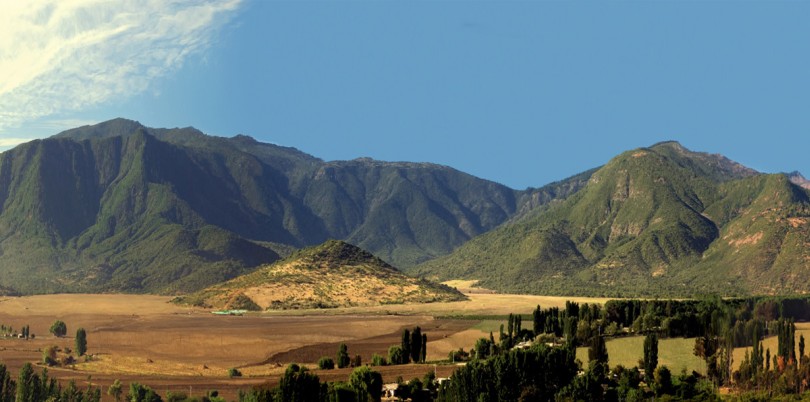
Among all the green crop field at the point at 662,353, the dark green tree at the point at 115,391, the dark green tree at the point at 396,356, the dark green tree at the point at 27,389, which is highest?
the green crop field at the point at 662,353

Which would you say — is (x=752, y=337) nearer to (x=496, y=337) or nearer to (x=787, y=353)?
(x=787, y=353)

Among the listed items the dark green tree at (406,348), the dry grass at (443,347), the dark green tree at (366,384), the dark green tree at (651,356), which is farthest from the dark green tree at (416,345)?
the dark green tree at (651,356)

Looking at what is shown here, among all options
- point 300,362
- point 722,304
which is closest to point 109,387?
point 300,362

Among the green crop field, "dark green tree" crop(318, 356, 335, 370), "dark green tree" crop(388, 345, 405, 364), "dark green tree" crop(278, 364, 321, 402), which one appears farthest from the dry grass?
"dark green tree" crop(278, 364, 321, 402)

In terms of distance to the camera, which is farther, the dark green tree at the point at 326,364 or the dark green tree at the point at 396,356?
the dark green tree at the point at 396,356

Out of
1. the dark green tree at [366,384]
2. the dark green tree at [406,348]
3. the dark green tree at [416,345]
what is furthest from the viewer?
the dark green tree at [406,348]

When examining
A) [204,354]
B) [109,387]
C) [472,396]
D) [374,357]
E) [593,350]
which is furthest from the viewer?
[204,354]

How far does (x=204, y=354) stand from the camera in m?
185

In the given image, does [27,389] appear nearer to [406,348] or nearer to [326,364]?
[326,364]

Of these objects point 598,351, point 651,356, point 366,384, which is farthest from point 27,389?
point 651,356

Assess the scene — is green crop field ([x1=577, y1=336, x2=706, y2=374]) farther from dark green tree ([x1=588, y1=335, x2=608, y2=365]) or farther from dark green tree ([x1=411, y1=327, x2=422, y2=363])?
dark green tree ([x1=411, y1=327, x2=422, y2=363])

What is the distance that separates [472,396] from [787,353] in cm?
6540

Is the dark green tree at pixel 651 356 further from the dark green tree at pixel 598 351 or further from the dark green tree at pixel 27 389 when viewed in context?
the dark green tree at pixel 27 389

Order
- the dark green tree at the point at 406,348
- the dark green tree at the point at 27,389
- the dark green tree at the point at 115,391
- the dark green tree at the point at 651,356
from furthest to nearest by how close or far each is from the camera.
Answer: the dark green tree at the point at 406,348 < the dark green tree at the point at 651,356 < the dark green tree at the point at 115,391 < the dark green tree at the point at 27,389
